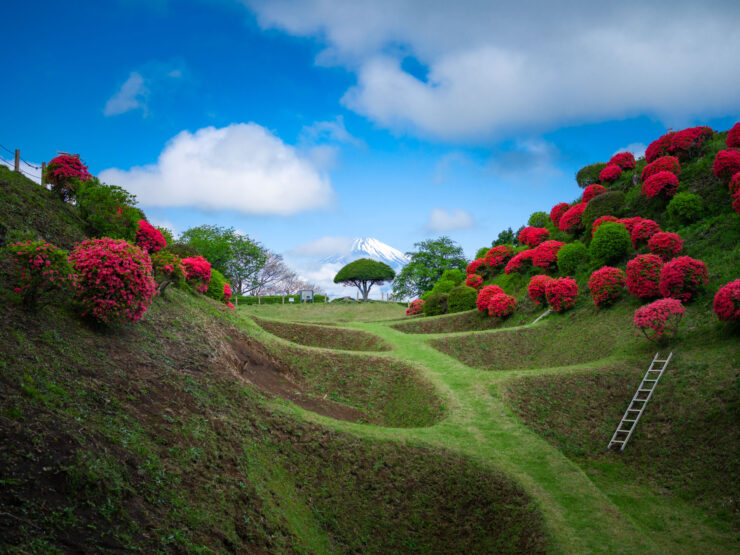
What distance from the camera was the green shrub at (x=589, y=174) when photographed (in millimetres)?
33316

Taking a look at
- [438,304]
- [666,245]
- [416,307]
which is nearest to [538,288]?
[666,245]

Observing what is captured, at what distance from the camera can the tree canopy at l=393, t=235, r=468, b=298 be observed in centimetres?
4719

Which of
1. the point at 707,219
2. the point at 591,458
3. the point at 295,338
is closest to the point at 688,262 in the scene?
the point at 707,219

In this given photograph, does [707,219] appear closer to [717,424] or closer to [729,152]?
[729,152]

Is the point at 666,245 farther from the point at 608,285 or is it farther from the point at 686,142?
the point at 686,142

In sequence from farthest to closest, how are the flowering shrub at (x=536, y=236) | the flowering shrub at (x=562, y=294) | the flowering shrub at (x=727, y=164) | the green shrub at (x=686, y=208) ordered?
the flowering shrub at (x=536, y=236), the green shrub at (x=686, y=208), the flowering shrub at (x=727, y=164), the flowering shrub at (x=562, y=294)

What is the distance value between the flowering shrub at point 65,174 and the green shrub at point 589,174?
113ft

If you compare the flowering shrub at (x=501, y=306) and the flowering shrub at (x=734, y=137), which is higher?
the flowering shrub at (x=734, y=137)

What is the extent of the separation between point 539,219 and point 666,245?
17.9 m

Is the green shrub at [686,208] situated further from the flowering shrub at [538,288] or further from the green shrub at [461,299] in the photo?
the green shrub at [461,299]

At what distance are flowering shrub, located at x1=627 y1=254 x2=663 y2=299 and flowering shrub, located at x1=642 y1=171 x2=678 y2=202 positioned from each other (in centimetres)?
891

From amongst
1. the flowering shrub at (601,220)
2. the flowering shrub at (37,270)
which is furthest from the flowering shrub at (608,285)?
the flowering shrub at (37,270)

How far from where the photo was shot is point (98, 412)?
559 cm

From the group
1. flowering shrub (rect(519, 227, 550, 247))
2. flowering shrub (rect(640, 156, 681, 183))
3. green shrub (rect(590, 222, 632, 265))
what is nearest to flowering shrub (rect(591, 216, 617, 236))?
green shrub (rect(590, 222, 632, 265))
